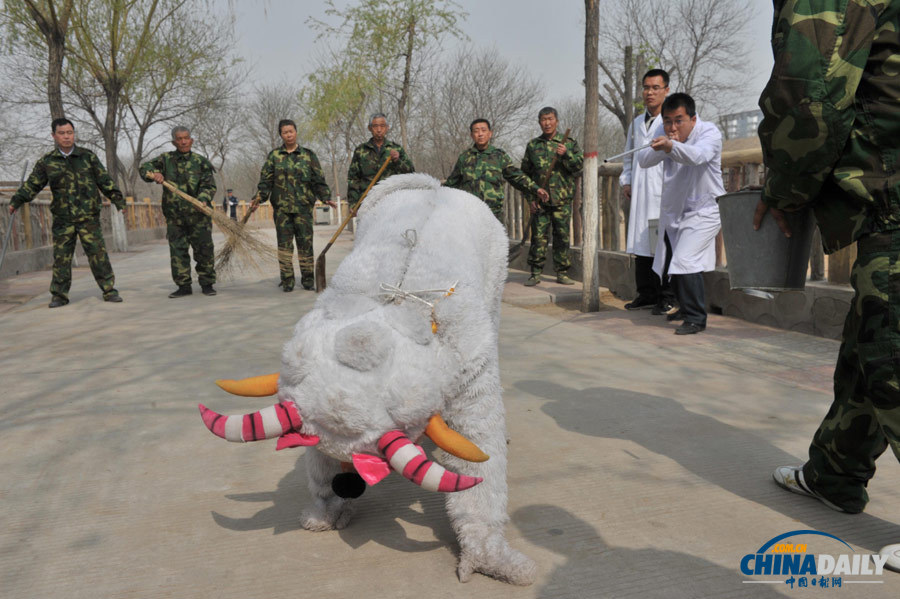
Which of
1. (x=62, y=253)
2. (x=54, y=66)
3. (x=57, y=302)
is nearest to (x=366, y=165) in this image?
(x=62, y=253)

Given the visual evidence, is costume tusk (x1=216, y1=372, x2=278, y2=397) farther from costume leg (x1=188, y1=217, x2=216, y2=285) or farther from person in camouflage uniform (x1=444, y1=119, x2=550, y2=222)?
costume leg (x1=188, y1=217, x2=216, y2=285)

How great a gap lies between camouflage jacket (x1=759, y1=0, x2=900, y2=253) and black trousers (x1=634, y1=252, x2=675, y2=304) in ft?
15.9

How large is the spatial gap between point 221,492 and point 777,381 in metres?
3.53

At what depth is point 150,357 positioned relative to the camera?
557 centimetres

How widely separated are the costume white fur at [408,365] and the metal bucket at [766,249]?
1099 millimetres

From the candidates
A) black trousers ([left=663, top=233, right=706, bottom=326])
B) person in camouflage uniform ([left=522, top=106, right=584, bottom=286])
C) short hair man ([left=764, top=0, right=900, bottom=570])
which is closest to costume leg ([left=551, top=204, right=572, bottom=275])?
person in camouflage uniform ([left=522, top=106, right=584, bottom=286])

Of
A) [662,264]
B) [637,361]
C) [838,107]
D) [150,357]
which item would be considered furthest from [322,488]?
[662,264]

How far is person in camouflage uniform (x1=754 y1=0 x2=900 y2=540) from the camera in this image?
2.14 meters

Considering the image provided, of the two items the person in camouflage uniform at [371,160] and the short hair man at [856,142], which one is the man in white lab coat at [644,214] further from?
the short hair man at [856,142]

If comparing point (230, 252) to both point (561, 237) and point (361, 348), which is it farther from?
point (361, 348)

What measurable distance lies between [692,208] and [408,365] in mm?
4621

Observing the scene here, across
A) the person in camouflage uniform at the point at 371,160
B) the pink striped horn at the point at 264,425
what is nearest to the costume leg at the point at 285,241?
the person in camouflage uniform at the point at 371,160

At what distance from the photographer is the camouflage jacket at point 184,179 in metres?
8.90

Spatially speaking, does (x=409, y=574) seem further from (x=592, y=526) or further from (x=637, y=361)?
(x=637, y=361)
